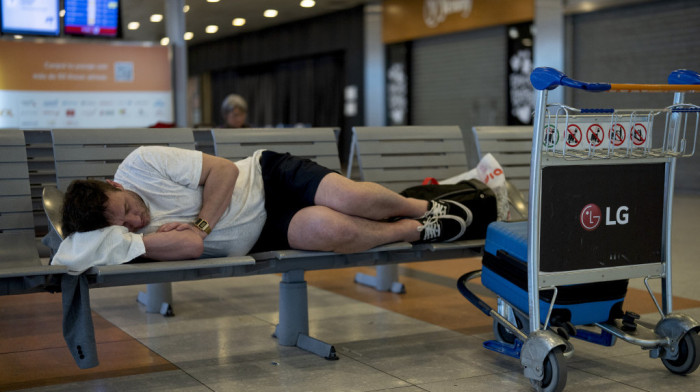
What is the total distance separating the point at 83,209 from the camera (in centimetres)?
285

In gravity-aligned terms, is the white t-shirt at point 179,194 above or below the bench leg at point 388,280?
above

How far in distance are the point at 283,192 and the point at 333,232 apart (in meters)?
0.39

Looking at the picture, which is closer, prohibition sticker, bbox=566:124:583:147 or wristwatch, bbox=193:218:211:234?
prohibition sticker, bbox=566:124:583:147

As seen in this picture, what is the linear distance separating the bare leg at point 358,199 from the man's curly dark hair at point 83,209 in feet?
2.91

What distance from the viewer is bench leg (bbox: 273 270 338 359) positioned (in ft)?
11.0

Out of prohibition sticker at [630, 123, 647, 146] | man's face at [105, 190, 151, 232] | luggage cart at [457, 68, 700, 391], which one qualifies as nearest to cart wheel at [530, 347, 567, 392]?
luggage cart at [457, 68, 700, 391]

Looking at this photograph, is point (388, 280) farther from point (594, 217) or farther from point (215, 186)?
point (594, 217)

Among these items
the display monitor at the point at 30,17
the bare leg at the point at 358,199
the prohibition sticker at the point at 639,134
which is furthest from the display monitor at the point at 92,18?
the prohibition sticker at the point at 639,134

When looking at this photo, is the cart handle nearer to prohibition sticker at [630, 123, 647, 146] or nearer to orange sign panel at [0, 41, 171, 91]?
prohibition sticker at [630, 123, 647, 146]

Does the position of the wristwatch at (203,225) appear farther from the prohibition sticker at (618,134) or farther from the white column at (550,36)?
the white column at (550,36)

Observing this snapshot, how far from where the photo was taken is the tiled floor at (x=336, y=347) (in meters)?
2.92

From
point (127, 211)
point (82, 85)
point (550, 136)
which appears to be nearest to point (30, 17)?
point (82, 85)

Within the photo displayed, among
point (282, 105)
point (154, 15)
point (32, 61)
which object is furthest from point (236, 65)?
point (32, 61)

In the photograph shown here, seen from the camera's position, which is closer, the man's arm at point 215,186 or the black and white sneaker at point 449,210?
the man's arm at point 215,186
